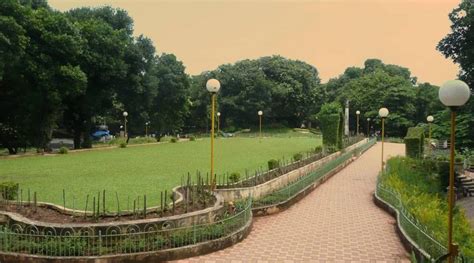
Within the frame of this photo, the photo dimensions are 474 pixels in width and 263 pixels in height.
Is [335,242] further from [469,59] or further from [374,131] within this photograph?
[374,131]

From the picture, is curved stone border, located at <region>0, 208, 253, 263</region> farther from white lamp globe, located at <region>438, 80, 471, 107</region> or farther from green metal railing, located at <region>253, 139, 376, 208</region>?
white lamp globe, located at <region>438, 80, 471, 107</region>

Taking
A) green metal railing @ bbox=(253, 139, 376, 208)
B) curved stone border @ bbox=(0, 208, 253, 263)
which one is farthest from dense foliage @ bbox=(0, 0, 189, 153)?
curved stone border @ bbox=(0, 208, 253, 263)

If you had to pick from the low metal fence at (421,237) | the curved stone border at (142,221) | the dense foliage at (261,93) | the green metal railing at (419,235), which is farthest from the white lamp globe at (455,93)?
the dense foliage at (261,93)

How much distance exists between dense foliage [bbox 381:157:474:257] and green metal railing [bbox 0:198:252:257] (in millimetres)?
5752

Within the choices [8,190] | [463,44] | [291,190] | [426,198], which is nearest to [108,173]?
[8,190]

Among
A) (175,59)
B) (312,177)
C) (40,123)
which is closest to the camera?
(312,177)

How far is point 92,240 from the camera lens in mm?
8414

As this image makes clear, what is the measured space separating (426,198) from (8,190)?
13.4m

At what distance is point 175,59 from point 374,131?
3583cm

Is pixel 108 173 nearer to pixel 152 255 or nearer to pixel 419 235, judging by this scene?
pixel 152 255

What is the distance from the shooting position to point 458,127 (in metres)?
36.5

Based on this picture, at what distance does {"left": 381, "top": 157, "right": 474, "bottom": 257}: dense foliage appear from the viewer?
10.3m

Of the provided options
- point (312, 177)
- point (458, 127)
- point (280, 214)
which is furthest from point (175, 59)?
point (280, 214)

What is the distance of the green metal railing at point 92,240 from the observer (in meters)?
8.27
